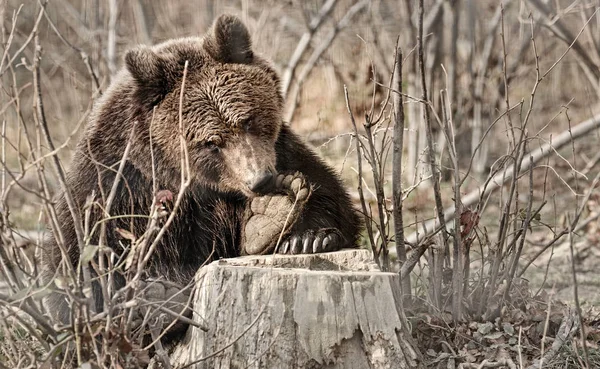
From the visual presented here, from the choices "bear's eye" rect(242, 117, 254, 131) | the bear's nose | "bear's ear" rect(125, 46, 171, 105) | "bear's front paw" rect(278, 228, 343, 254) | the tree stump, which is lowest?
the tree stump

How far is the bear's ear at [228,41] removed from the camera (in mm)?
5059

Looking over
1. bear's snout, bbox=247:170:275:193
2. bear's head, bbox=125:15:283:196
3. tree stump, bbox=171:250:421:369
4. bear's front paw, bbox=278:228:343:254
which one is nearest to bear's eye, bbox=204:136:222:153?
bear's head, bbox=125:15:283:196

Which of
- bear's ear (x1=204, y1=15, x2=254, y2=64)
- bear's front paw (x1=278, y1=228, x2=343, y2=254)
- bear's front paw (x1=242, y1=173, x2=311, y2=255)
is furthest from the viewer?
bear's ear (x1=204, y1=15, x2=254, y2=64)

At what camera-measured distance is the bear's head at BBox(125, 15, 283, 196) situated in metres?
4.82

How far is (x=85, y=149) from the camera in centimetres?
504

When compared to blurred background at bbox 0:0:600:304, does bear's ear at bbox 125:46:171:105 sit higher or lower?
lower

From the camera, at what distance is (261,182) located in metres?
4.62

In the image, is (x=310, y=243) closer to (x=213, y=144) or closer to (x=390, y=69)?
(x=213, y=144)

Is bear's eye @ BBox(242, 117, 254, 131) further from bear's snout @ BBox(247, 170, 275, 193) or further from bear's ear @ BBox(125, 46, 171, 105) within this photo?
bear's ear @ BBox(125, 46, 171, 105)

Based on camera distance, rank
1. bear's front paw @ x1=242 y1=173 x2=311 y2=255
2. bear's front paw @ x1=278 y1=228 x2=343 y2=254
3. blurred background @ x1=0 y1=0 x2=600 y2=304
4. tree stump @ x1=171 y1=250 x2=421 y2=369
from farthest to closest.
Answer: blurred background @ x1=0 y1=0 x2=600 y2=304, bear's front paw @ x1=278 y1=228 x2=343 y2=254, bear's front paw @ x1=242 y1=173 x2=311 y2=255, tree stump @ x1=171 y1=250 x2=421 y2=369

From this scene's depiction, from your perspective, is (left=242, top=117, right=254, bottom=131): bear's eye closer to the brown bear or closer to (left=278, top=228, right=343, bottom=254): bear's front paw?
the brown bear

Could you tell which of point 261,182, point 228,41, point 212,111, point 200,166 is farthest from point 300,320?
point 228,41

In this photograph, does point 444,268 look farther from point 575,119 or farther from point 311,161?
point 575,119

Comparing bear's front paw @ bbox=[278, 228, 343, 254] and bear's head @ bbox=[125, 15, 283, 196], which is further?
bear's head @ bbox=[125, 15, 283, 196]
